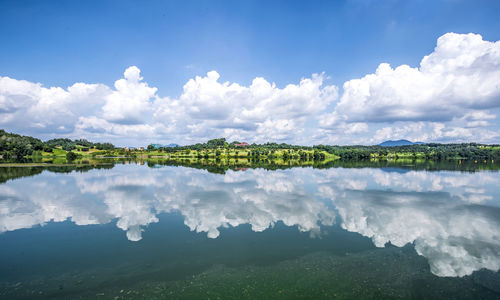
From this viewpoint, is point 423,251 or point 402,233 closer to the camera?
point 423,251

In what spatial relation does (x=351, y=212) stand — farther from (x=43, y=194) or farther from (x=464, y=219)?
(x=43, y=194)

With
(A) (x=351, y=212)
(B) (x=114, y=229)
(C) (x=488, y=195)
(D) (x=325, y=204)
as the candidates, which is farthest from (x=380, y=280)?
(C) (x=488, y=195)

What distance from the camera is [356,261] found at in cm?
1525

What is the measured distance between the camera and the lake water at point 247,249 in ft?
40.0

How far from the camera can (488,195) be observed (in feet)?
126

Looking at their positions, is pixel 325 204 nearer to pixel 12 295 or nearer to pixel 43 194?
pixel 12 295

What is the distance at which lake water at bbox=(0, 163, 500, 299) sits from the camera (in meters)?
12.2

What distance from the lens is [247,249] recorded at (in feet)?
55.7

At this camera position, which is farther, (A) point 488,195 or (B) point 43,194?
(A) point 488,195

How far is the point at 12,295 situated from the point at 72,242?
7251 millimetres

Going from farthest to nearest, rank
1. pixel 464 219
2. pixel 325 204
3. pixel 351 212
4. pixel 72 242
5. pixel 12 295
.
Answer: pixel 325 204 → pixel 351 212 → pixel 464 219 → pixel 72 242 → pixel 12 295

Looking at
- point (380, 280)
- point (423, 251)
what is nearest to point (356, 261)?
point (380, 280)

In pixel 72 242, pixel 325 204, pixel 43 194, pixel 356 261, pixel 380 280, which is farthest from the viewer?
pixel 43 194

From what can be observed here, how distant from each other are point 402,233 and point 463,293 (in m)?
8.69
